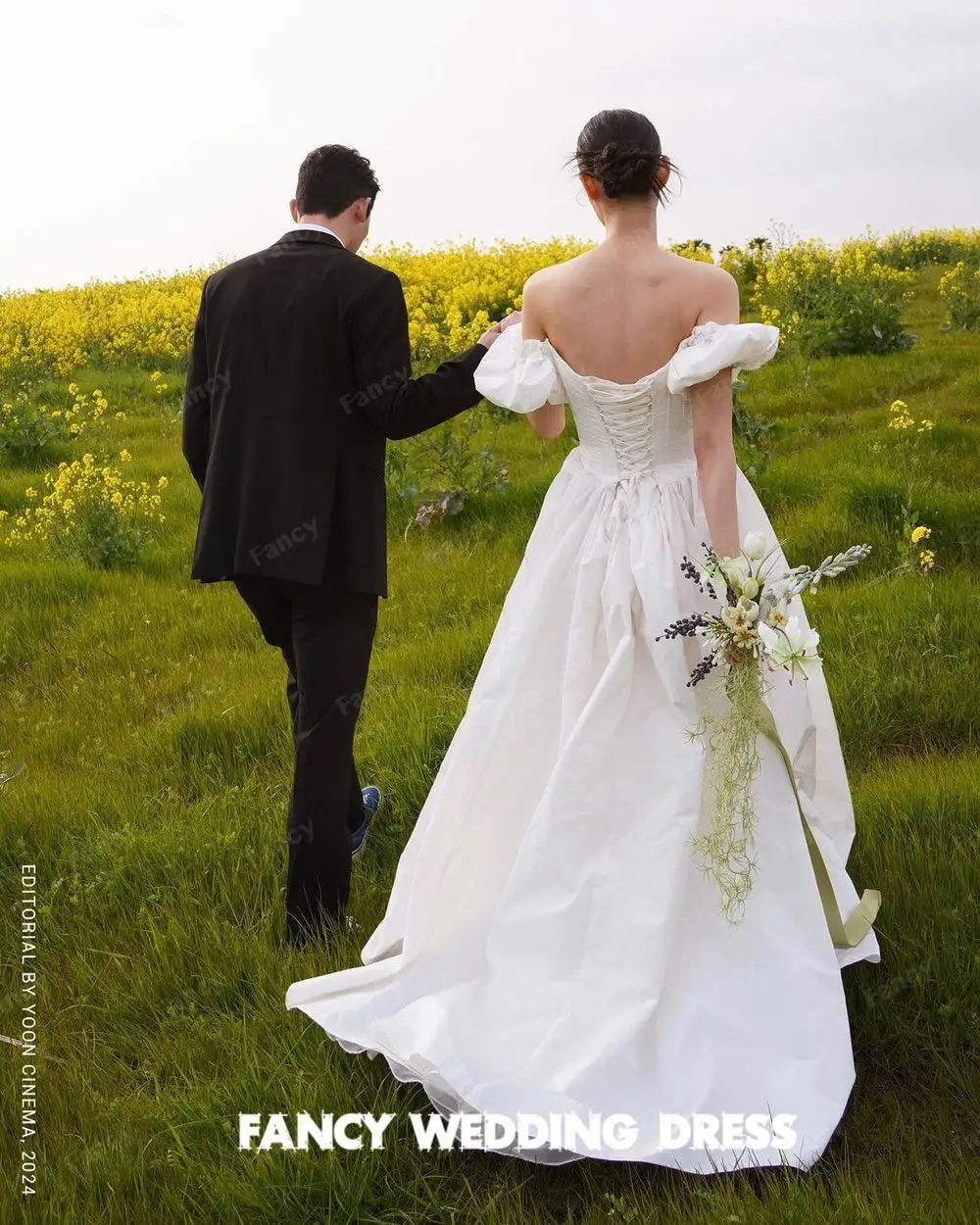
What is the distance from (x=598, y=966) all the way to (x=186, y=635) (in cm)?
420

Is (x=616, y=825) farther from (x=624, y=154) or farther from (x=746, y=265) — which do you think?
(x=746, y=265)

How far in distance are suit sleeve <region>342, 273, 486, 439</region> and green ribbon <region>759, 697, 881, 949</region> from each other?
135 centimetres

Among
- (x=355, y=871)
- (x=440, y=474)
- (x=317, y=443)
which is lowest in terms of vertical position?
(x=355, y=871)

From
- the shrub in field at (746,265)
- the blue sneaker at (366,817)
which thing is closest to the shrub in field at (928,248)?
the shrub in field at (746,265)

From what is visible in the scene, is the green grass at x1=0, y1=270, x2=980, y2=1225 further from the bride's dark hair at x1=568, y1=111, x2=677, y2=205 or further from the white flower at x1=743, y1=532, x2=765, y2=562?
the bride's dark hair at x1=568, y1=111, x2=677, y2=205

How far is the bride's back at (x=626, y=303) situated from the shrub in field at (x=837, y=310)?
729cm

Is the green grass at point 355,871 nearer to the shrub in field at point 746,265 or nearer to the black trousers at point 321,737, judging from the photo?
the black trousers at point 321,737

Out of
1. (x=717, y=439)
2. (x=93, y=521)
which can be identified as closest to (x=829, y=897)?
(x=717, y=439)

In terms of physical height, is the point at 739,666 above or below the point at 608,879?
above

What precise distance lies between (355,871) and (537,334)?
2.01 metres

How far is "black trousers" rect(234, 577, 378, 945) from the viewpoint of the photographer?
12.6 ft

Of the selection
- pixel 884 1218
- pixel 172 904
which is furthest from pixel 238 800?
pixel 884 1218

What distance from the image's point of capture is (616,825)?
10.3 feet

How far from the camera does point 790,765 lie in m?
3.24
